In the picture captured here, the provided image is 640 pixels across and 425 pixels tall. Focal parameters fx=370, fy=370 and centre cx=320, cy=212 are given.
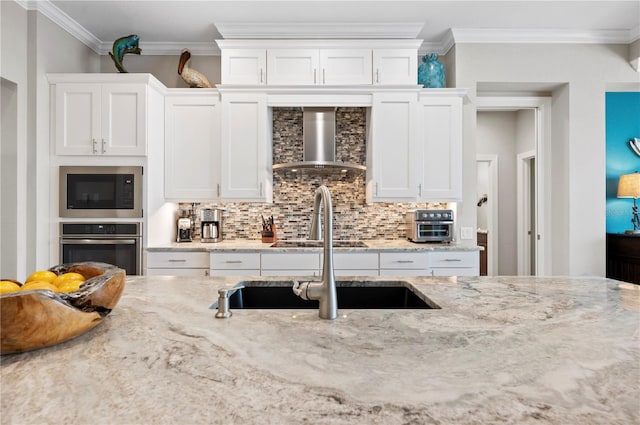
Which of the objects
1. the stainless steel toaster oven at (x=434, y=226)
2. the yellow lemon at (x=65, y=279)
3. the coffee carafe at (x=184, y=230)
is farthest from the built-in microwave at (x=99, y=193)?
the stainless steel toaster oven at (x=434, y=226)

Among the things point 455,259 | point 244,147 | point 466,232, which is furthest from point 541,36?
point 244,147

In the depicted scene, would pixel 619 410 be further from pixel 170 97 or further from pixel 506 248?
pixel 506 248

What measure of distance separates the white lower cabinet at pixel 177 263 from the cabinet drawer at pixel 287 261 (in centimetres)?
53

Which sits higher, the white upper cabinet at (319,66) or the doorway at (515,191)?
the white upper cabinet at (319,66)

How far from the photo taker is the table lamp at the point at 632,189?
11.6 feet

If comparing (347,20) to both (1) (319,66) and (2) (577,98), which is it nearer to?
(1) (319,66)

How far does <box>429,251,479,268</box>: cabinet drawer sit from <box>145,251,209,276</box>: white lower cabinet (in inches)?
78.2

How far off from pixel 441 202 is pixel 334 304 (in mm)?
2727

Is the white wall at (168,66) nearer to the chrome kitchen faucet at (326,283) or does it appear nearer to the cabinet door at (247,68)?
the cabinet door at (247,68)

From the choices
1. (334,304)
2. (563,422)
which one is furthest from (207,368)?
(563,422)

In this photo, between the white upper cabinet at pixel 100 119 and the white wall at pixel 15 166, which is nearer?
the white wall at pixel 15 166

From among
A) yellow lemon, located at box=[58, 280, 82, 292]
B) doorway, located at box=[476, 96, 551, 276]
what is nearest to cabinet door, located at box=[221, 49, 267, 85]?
yellow lemon, located at box=[58, 280, 82, 292]

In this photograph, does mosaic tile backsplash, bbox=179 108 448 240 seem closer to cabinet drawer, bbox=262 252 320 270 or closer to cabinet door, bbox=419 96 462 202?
cabinet door, bbox=419 96 462 202

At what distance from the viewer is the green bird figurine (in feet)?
11.0
